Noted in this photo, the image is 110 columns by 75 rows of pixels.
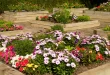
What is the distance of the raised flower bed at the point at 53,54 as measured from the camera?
15.7 ft

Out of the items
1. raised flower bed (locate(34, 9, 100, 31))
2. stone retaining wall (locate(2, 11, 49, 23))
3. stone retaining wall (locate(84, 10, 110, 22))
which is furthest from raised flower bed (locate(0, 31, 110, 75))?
stone retaining wall (locate(84, 10, 110, 22))

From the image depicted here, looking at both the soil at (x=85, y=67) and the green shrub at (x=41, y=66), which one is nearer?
the green shrub at (x=41, y=66)

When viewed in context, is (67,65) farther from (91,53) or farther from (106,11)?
(106,11)

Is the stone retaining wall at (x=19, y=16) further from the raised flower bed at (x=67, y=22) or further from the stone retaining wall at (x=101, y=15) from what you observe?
the stone retaining wall at (x=101, y=15)

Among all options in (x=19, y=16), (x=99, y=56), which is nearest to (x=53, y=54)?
(x=99, y=56)

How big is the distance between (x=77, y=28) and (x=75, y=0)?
7879mm

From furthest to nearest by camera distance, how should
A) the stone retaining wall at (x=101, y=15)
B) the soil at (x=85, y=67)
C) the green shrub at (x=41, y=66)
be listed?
the stone retaining wall at (x=101, y=15) → the soil at (x=85, y=67) → the green shrub at (x=41, y=66)

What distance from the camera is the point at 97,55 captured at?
18.4ft

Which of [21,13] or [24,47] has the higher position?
[24,47]

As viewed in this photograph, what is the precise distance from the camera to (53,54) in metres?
4.95

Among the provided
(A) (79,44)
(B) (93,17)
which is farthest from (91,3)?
(A) (79,44)

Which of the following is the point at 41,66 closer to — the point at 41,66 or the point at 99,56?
the point at 41,66

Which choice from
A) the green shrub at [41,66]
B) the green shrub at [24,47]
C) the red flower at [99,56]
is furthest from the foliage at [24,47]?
the red flower at [99,56]

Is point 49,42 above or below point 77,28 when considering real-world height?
above
